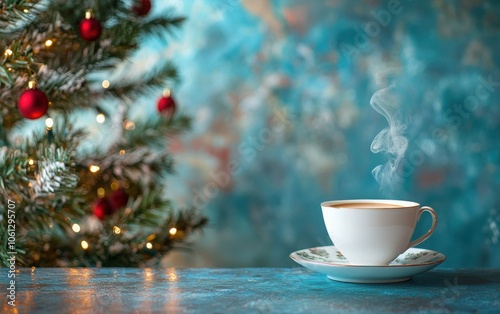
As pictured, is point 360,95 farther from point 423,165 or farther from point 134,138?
point 134,138

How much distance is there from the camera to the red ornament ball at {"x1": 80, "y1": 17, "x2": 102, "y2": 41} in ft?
3.80

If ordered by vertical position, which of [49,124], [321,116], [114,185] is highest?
[321,116]

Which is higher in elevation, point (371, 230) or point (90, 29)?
point (90, 29)

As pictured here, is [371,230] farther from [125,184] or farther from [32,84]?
[125,184]

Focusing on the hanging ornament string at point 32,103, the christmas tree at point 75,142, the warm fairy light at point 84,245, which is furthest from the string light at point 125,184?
the hanging ornament string at point 32,103

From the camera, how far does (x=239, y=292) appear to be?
678 millimetres

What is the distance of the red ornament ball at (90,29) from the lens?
116 centimetres

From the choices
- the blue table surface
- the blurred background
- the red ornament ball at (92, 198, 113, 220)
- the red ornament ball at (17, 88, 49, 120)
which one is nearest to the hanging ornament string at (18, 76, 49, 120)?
the red ornament ball at (17, 88, 49, 120)

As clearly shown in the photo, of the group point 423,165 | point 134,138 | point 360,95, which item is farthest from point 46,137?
point 423,165

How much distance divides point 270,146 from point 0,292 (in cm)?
158

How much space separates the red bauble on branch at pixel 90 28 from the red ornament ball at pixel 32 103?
20 cm

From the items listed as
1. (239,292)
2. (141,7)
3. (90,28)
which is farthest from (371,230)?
(141,7)

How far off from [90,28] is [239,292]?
0.67 m

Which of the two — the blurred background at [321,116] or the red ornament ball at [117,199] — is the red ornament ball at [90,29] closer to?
the red ornament ball at [117,199]
